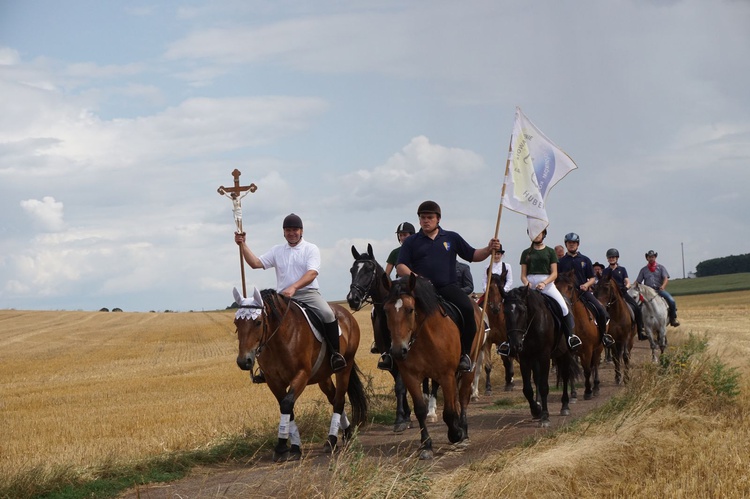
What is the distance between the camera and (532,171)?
38.7ft

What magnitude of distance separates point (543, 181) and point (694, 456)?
4205 millimetres

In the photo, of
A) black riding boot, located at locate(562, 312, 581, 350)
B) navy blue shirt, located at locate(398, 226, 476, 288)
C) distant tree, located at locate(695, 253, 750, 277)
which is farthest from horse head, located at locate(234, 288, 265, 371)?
distant tree, located at locate(695, 253, 750, 277)

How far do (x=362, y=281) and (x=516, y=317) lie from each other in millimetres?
2917

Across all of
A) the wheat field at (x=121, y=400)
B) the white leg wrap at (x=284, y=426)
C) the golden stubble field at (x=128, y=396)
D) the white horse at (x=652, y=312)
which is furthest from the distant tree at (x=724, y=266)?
the white leg wrap at (x=284, y=426)

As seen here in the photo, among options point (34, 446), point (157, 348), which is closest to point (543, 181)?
point (34, 446)

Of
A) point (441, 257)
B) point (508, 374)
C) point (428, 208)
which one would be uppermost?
point (428, 208)

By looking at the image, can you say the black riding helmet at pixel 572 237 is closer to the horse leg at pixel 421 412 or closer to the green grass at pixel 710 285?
the horse leg at pixel 421 412

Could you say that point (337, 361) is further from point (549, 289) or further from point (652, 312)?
point (652, 312)

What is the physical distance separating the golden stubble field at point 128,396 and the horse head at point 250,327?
187 cm

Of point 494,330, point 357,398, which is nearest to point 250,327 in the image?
point 357,398

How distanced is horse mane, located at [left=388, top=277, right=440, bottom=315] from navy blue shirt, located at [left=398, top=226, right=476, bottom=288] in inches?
19.2

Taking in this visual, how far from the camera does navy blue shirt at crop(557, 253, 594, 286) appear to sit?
16.4 metres

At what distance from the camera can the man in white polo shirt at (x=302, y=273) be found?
422 inches

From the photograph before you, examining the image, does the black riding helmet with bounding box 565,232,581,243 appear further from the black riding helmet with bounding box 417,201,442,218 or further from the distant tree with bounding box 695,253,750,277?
the distant tree with bounding box 695,253,750,277
